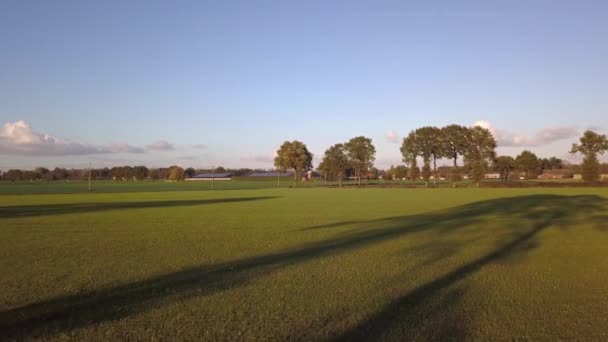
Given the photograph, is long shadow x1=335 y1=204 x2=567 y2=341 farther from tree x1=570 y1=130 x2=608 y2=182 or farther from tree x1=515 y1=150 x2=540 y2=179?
tree x1=515 y1=150 x2=540 y2=179

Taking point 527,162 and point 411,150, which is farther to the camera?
point 527,162

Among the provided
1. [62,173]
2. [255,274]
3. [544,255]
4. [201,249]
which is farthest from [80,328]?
[62,173]

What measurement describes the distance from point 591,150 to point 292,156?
74.7 meters

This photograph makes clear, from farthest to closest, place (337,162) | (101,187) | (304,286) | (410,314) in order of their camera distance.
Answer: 1. (337,162)
2. (101,187)
3. (304,286)
4. (410,314)

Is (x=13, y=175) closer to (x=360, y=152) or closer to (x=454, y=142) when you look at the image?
(x=360, y=152)

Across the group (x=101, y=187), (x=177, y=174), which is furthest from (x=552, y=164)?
(x=101, y=187)

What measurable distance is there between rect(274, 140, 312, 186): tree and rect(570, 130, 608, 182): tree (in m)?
69.7

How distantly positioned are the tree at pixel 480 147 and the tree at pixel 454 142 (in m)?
1.38

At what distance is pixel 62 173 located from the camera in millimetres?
169750

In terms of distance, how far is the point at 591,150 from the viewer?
8038cm

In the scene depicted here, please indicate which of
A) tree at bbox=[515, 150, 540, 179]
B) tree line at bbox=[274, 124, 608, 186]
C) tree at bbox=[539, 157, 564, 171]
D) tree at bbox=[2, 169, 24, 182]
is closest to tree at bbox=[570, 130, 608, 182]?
tree line at bbox=[274, 124, 608, 186]

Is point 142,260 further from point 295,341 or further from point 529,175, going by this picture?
point 529,175

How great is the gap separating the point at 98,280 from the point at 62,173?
7334 inches

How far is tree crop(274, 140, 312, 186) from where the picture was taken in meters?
126
